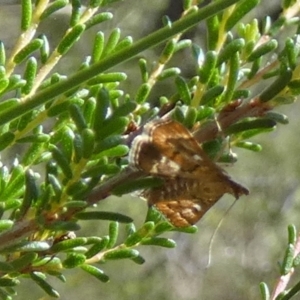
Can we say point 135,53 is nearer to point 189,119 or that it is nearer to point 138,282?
point 189,119

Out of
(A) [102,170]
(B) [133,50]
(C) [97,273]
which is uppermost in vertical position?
(B) [133,50]

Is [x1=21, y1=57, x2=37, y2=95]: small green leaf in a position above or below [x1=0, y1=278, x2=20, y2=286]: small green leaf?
above

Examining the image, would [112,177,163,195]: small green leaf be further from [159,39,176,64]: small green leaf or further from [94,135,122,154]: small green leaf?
[159,39,176,64]: small green leaf

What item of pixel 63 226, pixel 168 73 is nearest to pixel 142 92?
pixel 168 73

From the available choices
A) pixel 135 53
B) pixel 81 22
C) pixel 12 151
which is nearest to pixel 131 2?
pixel 12 151

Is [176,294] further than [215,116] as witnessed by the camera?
Yes

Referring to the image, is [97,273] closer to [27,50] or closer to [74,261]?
[74,261]

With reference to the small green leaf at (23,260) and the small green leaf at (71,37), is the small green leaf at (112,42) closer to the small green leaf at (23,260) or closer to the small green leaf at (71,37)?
the small green leaf at (71,37)

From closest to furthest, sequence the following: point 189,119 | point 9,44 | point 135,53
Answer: point 135,53 < point 189,119 < point 9,44

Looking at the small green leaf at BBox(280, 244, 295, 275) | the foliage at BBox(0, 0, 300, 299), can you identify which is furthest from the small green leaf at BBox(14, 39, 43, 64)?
the small green leaf at BBox(280, 244, 295, 275)
